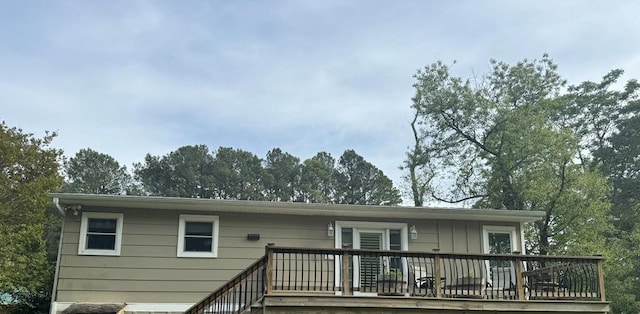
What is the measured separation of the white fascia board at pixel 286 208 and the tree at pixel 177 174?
29365mm

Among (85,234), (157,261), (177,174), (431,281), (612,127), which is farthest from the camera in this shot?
(177,174)

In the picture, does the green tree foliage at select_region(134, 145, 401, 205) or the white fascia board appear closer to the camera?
the white fascia board

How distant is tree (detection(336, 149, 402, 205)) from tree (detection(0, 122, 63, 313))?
25.8 metres

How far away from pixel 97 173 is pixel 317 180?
1500 cm

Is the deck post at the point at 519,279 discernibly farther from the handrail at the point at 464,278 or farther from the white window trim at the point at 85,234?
the white window trim at the point at 85,234

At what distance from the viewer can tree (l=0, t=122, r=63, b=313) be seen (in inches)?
493

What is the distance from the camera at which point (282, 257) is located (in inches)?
380

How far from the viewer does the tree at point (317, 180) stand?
4025 centimetres

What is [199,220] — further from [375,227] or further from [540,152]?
[540,152]

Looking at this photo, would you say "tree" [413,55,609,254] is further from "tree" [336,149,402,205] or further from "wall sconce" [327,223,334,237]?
"tree" [336,149,402,205]

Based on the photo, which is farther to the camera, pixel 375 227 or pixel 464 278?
pixel 375 227

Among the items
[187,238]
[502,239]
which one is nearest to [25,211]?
[187,238]

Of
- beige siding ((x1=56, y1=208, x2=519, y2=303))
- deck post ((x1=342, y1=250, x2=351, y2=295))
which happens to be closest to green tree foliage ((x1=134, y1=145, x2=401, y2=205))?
beige siding ((x1=56, y1=208, x2=519, y2=303))

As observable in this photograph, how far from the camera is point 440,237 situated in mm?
11258
